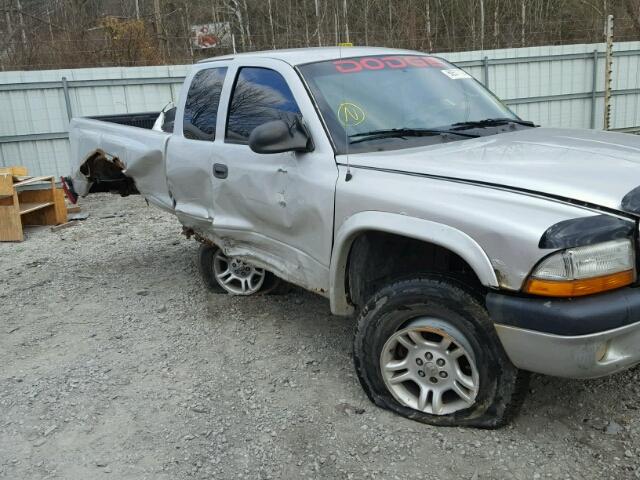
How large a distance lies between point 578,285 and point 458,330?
60 cm

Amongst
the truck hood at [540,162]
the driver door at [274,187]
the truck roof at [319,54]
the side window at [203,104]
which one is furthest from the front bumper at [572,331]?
the side window at [203,104]

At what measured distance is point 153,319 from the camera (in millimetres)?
4855

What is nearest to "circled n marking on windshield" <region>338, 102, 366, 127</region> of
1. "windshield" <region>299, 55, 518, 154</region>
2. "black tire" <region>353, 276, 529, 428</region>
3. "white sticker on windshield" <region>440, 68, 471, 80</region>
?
"windshield" <region>299, 55, 518, 154</region>

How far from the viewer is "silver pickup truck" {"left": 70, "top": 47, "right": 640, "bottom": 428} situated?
7.96 feet

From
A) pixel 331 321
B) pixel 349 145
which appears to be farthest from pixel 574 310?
pixel 331 321

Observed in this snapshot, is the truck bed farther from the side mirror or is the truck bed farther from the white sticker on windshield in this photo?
the white sticker on windshield

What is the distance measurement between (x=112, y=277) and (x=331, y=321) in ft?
8.71

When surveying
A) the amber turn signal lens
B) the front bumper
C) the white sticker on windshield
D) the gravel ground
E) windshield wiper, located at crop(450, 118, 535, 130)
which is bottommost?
the gravel ground

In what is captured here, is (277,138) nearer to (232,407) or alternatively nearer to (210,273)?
(232,407)

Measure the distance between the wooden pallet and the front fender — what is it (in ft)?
19.4

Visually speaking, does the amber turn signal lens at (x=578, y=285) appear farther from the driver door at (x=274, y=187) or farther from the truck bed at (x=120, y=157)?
the truck bed at (x=120, y=157)

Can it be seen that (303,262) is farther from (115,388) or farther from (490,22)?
(490,22)

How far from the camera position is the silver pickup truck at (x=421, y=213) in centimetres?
243

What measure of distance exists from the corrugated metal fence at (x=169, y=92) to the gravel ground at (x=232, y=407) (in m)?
6.78
